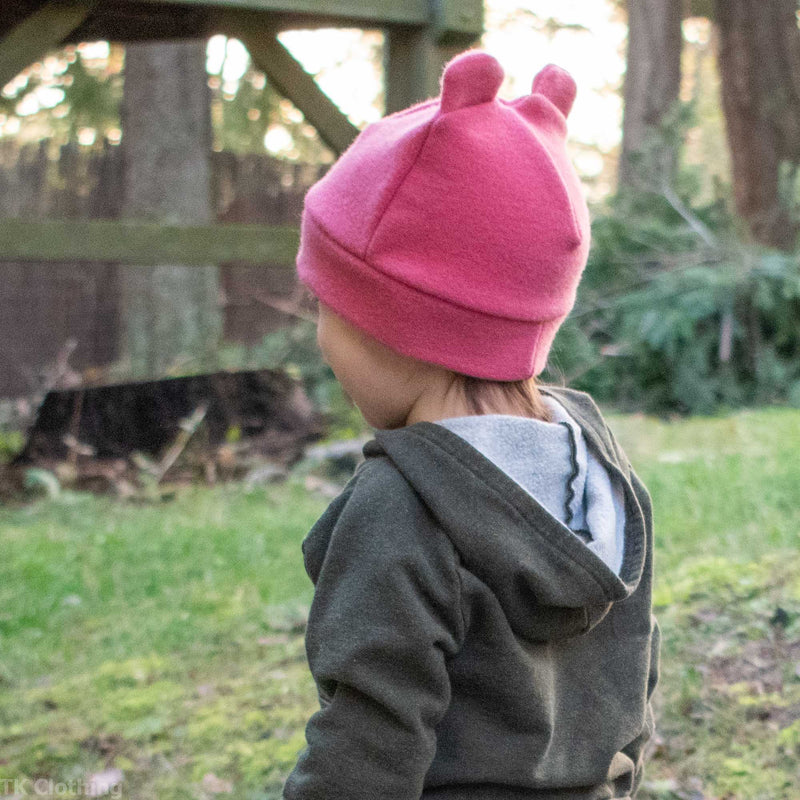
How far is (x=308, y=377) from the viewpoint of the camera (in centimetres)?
830

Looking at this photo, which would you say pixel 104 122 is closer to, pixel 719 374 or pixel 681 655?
pixel 719 374

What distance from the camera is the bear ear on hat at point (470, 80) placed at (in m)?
1.42

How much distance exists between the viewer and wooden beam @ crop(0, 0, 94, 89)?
402 centimetres

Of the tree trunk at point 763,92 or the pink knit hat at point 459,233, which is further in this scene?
the tree trunk at point 763,92

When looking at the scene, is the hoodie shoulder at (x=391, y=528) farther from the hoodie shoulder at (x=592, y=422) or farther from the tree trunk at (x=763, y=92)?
the tree trunk at (x=763, y=92)

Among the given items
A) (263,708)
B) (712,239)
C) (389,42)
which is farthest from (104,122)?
(263,708)

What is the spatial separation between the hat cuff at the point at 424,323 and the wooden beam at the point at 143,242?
300cm

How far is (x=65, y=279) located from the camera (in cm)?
1055

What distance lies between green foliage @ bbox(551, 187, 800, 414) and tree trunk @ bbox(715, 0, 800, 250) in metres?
0.96

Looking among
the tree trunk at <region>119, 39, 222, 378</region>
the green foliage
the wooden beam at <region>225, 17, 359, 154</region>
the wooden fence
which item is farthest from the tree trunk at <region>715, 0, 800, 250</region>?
the tree trunk at <region>119, 39, 222, 378</region>

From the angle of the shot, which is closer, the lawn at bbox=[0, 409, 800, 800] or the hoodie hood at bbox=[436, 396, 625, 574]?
the hoodie hood at bbox=[436, 396, 625, 574]

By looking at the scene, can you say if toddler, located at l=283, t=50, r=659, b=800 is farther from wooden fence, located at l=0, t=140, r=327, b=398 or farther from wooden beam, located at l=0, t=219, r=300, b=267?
wooden fence, located at l=0, t=140, r=327, b=398

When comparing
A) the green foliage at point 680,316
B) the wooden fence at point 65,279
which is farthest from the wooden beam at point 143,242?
the wooden fence at point 65,279

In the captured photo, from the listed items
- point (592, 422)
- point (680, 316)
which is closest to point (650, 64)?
point (680, 316)
